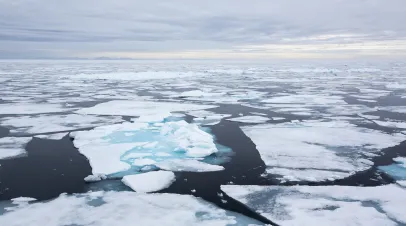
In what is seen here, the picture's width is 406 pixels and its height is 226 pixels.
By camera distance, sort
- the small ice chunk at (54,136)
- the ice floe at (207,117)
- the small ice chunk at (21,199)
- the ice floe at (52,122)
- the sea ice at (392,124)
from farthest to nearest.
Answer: the ice floe at (207,117), the sea ice at (392,124), the ice floe at (52,122), the small ice chunk at (54,136), the small ice chunk at (21,199)

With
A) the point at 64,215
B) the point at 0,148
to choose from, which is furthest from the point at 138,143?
the point at 64,215

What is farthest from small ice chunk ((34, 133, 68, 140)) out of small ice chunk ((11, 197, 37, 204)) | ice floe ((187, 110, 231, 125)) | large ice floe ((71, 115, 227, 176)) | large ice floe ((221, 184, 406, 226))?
large ice floe ((221, 184, 406, 226))

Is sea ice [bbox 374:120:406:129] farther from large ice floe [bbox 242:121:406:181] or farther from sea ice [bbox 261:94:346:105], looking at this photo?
sea ice [bbox 261:94:346:105]

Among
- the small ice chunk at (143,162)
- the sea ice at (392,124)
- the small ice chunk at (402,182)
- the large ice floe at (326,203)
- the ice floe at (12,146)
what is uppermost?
the ice floe at (12,146)

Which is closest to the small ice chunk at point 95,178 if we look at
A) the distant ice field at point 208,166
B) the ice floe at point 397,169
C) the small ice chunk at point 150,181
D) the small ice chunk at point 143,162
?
the distant ice field at point 208,166

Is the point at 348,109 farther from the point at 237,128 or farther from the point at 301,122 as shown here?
the point at 237,128

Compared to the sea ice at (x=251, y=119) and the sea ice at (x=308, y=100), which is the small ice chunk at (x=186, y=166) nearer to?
the sea ice at (x=251, y=119)

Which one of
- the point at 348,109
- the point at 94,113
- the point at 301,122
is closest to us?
the point at 301,122
